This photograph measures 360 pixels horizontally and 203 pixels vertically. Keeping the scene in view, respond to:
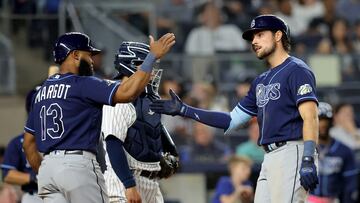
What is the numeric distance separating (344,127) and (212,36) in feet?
8.46

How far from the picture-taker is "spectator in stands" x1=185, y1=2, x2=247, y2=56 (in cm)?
1525

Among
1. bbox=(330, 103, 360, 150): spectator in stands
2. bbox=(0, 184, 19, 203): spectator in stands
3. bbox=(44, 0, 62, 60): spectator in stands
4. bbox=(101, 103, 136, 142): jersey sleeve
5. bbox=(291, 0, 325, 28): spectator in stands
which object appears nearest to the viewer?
bbox=(101, 103, 136, 142): jersey sleeve

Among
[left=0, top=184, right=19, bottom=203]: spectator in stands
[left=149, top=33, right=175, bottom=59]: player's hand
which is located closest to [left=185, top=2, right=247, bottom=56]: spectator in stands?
[left=0, top=184, right=19, bottom=203]: spectator in stands

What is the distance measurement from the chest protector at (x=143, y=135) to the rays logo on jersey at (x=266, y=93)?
3.01 ft

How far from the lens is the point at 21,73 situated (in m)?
15.3

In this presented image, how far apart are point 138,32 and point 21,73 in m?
1.85

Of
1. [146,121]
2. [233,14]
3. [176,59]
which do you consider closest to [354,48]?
[233,14]

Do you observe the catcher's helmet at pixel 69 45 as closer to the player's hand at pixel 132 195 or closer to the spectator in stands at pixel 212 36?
the player's hand at pixel 132 195

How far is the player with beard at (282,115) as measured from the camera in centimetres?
755

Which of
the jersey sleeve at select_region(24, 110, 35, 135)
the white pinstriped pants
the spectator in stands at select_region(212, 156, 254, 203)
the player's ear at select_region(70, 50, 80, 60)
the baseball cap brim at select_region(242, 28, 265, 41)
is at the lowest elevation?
the spectator in stands at select_region(212, 156, 254, 203)

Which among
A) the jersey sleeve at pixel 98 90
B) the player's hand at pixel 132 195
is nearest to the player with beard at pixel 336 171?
the player's hand at pixel 132 195

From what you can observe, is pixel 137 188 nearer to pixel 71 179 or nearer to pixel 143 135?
pixel 143 135

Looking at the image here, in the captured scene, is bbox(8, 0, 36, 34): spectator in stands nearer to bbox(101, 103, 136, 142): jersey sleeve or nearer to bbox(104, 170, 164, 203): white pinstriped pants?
bbox(104, 170, 164, 203): white pinstriped pants

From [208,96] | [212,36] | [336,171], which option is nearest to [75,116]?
[336,171]
